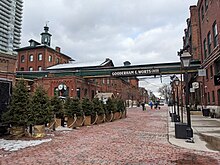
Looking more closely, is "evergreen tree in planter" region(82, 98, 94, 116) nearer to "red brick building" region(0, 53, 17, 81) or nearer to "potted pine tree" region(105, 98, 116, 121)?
"potted pine tree" region(105, 98, 116, 121)

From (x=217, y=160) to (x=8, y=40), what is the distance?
88.5 metres

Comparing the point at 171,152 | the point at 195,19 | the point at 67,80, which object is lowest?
the point at 171,152

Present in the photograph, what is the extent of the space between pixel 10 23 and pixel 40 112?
94.3 meters

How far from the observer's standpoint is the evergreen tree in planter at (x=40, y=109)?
9.11 meters

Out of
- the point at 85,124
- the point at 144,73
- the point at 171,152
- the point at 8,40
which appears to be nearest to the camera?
the point at 171,152

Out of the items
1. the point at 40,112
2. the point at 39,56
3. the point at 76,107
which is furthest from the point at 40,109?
the point at 39,56

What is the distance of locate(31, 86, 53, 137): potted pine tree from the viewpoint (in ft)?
29.6

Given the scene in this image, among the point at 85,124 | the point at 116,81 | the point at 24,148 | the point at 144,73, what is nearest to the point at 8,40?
the point at 116,81

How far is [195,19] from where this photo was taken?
2789 cm

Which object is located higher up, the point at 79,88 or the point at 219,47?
the point at 219,47

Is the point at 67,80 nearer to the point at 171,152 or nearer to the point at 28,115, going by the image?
the point at 28,115

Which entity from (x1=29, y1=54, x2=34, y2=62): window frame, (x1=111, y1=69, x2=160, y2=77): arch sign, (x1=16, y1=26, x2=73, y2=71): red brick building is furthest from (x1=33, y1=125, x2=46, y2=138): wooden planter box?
(x1=29, y1=54, x2=34, y2=62): window frame

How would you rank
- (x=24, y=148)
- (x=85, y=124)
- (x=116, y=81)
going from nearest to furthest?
(x=24, y=148), (x=85, y=124), (x=116, y=81)

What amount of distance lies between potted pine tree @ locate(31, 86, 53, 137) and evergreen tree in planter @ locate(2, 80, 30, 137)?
0.29m
